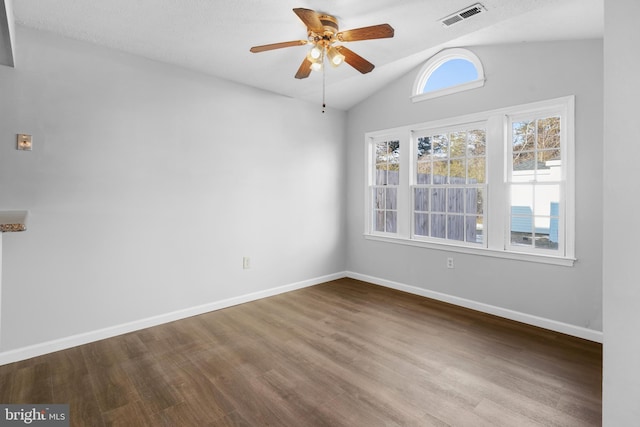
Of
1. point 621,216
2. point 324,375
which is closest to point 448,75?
point 621,216

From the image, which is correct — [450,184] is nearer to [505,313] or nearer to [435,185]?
[435,185]

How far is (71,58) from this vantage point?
2.80m

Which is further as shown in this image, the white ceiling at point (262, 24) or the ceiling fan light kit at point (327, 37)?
the white ceiling at point (262, 24)

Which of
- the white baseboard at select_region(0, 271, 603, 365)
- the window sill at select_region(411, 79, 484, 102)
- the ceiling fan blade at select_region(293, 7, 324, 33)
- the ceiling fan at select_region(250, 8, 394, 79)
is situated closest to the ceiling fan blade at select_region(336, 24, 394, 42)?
the ceiling fan at select_region(250, 8, 394, 79)

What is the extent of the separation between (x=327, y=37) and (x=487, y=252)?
2845 mm

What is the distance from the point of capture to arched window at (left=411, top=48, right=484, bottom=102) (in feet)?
12.2

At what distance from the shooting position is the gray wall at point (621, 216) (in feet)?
4.16

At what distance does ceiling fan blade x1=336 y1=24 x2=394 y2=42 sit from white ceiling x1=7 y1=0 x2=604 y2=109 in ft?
0.77

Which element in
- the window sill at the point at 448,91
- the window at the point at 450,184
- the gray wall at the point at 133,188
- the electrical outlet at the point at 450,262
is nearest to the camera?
the gray wall at the point at 133,188

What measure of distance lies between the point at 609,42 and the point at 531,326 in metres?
2.88

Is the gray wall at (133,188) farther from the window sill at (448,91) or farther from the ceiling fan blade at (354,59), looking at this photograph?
the ceiling fan blade at (354,59)

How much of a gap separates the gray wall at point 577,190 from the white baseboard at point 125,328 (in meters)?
1.92

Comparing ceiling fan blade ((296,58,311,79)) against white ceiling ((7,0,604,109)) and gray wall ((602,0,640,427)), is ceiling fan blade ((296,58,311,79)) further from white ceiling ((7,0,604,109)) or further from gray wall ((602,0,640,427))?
gray wall ((602,0,640,427))

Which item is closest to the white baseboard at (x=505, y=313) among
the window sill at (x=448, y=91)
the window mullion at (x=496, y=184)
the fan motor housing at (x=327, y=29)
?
the window mullion at (x=496, y=184)
